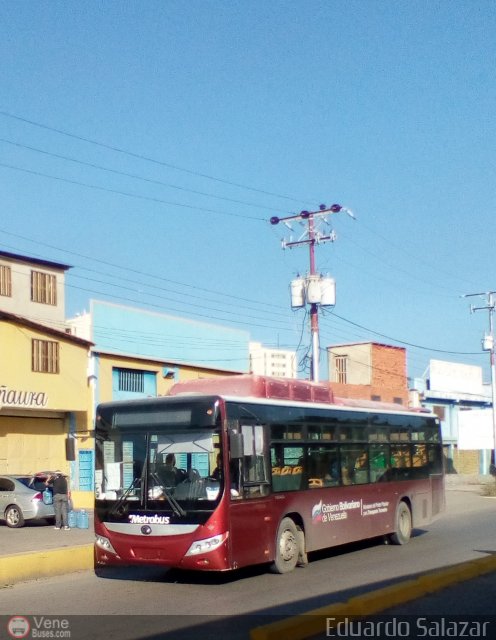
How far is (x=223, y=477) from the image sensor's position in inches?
489

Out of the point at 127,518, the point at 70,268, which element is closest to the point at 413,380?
the point at 70,268

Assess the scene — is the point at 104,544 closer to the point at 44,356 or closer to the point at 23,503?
the point at 23,503

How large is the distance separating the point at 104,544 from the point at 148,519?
978 millimetres

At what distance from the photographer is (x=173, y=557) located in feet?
40.3

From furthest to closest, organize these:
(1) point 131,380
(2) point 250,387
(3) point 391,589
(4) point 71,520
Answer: (1) point 131,380
(4) point 71,520
(2) point 250,387
(3) point 391,589

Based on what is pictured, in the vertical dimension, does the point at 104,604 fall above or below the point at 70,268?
below

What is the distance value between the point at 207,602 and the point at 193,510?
145 centimetres

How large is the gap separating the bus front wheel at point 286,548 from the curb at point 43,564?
10.6 feet

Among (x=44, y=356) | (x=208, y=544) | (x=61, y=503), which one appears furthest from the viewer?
(x=44, y=356)

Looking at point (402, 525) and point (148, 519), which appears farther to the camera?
point (402, 525)

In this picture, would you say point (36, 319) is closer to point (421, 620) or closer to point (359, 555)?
point (359, 555)

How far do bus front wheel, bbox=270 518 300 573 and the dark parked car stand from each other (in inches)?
451

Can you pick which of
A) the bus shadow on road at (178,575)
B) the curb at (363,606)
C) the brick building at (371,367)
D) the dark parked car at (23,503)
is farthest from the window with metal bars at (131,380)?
the curb at (363,606)

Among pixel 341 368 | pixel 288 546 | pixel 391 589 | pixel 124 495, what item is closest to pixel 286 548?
pixel 288 546
